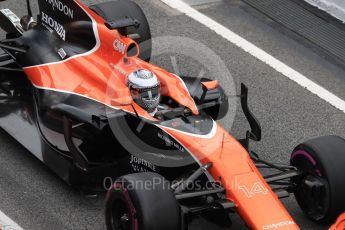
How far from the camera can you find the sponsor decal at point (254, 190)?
268 inches

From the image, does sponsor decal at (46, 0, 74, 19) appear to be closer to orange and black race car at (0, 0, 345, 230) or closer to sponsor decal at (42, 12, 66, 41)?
orange and black race car at (0, 0, 345, 230)

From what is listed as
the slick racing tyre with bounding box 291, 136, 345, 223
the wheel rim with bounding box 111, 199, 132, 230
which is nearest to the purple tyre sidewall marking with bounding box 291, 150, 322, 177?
the slick racing tyre with bounding box 291, 136, 345, 223

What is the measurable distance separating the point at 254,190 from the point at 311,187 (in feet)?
2.16

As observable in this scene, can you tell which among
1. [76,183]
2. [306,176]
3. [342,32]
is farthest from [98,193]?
[342,32]

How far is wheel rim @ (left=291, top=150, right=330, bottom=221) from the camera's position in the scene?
7.20 meters

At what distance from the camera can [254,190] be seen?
6.86 metres

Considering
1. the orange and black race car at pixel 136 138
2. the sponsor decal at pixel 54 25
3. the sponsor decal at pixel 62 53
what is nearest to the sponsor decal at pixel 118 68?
the orange and black race car at pixel 136 138

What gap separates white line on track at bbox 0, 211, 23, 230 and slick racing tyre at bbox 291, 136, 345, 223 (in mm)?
2510

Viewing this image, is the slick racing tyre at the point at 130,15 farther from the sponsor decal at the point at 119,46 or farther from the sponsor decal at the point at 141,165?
the sponsor decal at the point at 141,165

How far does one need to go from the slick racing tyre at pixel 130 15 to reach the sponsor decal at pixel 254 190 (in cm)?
287

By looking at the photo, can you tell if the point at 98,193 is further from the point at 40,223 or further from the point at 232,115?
the point at 232,115

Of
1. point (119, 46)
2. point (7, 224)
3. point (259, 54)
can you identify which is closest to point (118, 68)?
point (119, 46)

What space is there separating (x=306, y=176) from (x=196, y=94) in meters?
1.36

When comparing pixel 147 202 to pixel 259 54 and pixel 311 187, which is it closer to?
pixel 311 187
